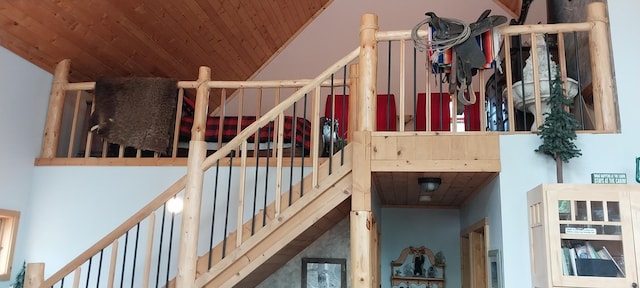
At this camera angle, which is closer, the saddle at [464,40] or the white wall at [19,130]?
the saddle at [464,40]

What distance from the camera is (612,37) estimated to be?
9.82 ft

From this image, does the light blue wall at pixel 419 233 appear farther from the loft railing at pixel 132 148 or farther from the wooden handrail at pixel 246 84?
the wooden handrail at pixel 246 84

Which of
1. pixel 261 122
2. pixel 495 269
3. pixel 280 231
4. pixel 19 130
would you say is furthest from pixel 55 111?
pixel 495 269

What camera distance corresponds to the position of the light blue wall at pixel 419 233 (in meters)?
5.26

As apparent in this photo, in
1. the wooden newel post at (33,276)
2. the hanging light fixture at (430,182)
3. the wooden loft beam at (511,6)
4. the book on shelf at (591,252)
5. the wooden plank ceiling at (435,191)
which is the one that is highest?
the wooden loft beam at (511,6)

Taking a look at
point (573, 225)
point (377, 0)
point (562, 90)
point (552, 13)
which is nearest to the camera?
point (573, 225)

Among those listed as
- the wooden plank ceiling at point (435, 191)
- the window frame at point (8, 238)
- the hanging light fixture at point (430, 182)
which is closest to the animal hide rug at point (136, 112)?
the window frame at point (8, 238)

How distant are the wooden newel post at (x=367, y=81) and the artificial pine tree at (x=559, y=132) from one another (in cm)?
100

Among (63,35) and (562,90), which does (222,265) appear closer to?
(562,90)

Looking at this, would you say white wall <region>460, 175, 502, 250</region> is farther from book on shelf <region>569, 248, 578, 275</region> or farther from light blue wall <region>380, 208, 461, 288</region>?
light blue wall <region>380, 208, 461, 288</region>

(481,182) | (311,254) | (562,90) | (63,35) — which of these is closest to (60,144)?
(63,35)

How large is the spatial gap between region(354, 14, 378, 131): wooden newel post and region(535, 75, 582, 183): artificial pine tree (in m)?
1.00

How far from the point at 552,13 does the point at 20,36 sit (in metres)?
4.68

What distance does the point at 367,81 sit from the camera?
302cm
